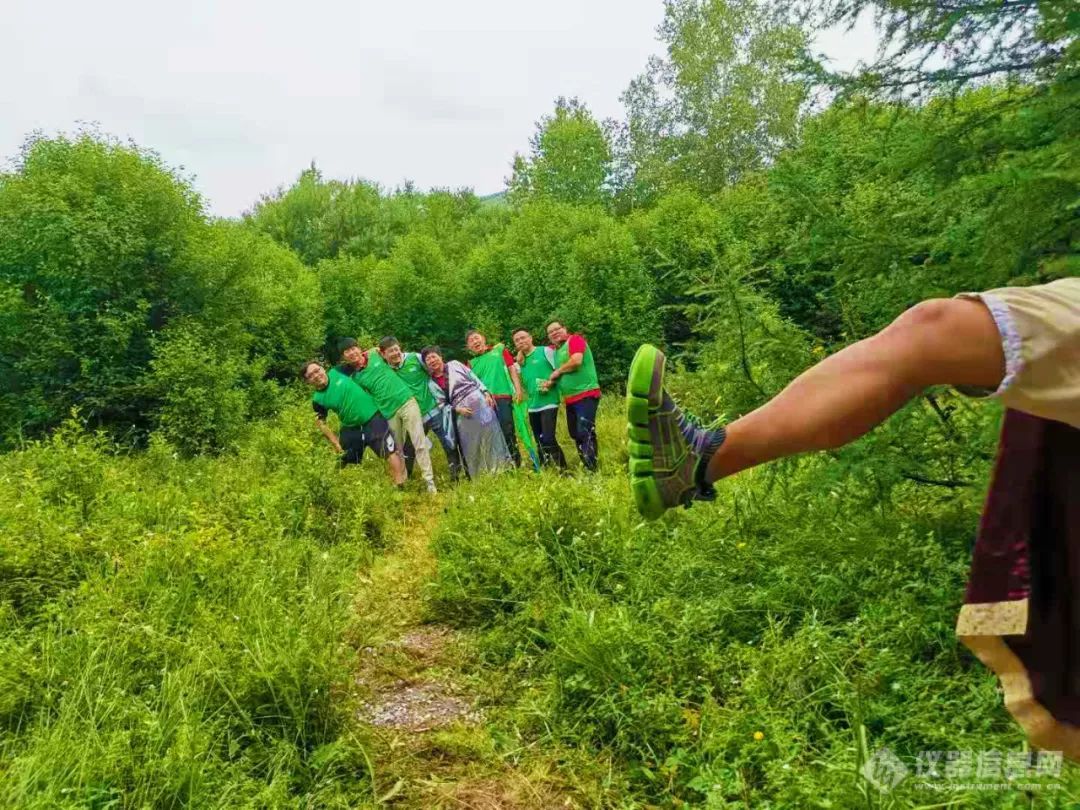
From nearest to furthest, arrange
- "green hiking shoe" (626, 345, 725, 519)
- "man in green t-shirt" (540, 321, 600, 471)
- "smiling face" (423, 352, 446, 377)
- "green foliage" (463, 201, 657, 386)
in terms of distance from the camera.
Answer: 1. "green hiking shoe" (626, 345, 725, 519)
2. "man in green t-shirt" (540, 321, 600, 471)
3. "smiling face" (423, 352, 446, 377)
4. "green foliage" (463, 201, 657, 386)

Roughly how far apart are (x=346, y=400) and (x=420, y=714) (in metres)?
5.05

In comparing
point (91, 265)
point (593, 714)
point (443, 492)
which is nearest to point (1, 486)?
point (443, 492)

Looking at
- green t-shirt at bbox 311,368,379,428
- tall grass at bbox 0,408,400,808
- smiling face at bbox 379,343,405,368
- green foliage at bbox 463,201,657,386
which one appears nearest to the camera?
tall grass at bbox 0,408,400,808

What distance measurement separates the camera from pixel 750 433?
179cm

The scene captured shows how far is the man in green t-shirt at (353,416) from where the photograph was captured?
25.8 ft

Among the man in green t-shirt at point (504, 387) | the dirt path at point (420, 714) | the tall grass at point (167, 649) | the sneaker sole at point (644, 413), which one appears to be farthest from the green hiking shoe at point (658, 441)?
the man in green t-shirt at point (504, 387)

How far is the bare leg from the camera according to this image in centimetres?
144

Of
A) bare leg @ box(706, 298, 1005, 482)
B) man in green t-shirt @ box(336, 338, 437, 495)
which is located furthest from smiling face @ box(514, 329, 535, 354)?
bare leg @ box(706, 298, 1005, 482)

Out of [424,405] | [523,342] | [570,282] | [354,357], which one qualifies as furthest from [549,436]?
[570,282]

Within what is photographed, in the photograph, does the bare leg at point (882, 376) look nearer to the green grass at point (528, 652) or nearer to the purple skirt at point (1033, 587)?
the purple skirt at point (1033, 587)

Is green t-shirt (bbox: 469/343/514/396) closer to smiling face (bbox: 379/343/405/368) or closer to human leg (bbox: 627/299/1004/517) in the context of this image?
smiling face (bbox: 379/343/405/368)

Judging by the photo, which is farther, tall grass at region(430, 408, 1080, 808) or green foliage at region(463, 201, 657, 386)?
green foliage at region(463, 201, 657, 386)

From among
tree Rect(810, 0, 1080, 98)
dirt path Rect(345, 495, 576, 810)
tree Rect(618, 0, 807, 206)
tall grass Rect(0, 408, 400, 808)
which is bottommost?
dirt path Rect(345, 495, 576, 810)

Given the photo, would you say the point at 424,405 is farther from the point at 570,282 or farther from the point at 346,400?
the point at 570,282
